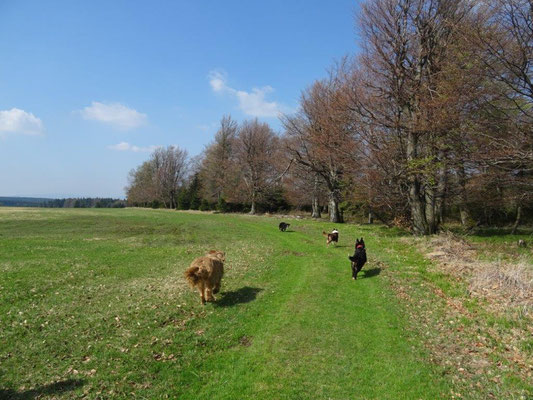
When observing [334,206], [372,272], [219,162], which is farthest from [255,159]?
[372,272]

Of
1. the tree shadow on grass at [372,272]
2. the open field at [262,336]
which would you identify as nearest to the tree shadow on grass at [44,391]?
the open field at [262,336]

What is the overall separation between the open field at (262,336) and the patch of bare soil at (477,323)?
39 mm

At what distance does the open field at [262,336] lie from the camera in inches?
247

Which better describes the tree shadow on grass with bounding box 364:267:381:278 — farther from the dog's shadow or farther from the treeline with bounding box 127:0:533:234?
the treeline with bounding box 127:0:533:234

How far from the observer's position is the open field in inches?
247

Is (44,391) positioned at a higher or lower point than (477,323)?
lower

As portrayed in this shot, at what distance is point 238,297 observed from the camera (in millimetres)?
11359

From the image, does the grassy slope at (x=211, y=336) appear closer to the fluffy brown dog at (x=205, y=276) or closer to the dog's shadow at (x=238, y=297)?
the dog's shadow at (x=238, y=297)

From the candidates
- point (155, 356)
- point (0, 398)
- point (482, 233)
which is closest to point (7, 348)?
point (0, 398)

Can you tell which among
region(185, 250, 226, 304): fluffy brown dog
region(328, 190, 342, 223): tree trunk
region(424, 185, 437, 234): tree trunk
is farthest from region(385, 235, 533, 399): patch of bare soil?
region(328, 190, 342, 223): tree trunk

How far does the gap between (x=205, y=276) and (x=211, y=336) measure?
2429 mm

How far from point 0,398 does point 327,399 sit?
A: 603cm

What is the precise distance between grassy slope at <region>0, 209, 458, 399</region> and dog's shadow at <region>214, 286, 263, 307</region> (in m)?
0.04

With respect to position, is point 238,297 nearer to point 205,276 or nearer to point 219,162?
point 205,276
